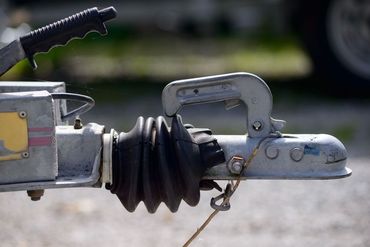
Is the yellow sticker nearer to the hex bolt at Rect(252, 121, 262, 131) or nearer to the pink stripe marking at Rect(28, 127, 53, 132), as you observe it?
the pink stripe marking at Rect(28, 127, 53, 132)

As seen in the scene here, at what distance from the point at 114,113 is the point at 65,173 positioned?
14.6ft

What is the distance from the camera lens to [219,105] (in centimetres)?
727

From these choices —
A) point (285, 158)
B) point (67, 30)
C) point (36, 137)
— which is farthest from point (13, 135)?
point (285, 158)

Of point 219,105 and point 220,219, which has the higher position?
point 220,219

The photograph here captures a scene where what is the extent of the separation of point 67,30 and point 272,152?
0.65m

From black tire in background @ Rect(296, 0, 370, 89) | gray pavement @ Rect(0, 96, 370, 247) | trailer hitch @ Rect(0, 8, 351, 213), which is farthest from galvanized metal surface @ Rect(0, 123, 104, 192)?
black tire in background @ Rect(296, 0, 370, 89)

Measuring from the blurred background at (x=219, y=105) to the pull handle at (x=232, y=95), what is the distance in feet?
5.39

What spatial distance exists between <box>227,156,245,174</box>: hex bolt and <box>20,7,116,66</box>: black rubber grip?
1.62 feet

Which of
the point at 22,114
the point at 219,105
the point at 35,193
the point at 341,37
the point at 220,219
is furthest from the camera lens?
the point at 219,105

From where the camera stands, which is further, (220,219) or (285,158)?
(220,219)

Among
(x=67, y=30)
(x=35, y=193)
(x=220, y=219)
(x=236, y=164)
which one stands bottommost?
(x=220, y=219)

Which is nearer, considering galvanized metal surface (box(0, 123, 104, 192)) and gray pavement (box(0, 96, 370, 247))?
galvanized metal surface (box(0, 123, 104, 192))

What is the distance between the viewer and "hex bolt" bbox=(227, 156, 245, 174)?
2.45 m

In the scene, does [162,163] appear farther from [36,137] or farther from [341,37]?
[341,37]
